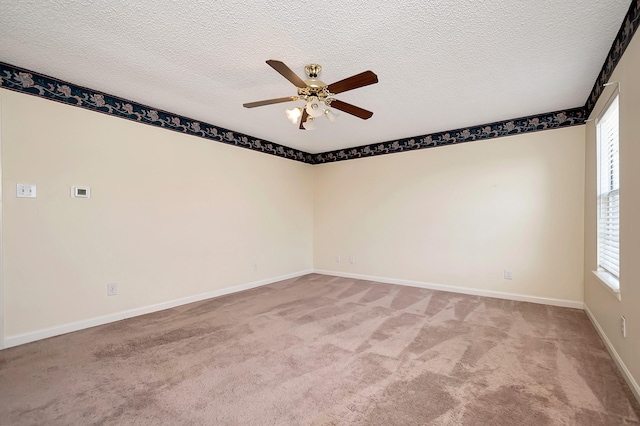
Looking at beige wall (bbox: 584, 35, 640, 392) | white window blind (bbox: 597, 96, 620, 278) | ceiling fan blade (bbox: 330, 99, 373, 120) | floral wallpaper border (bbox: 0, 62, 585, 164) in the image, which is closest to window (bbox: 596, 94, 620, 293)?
white window blind (bbox: 597, 96, 620, 278)

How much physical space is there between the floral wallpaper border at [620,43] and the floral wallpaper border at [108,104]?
408 centimetres

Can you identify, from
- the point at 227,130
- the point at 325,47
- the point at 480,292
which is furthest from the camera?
the point at 227,130

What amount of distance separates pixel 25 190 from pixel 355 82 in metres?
3.02

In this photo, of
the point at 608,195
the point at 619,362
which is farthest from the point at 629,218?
the point at 619,362

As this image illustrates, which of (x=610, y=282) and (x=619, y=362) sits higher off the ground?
(x=610, y=282)

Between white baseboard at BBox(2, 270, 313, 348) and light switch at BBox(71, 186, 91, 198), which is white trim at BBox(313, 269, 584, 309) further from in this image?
light switch at BBox(71, 186, 91, 198)

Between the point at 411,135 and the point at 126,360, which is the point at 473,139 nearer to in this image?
the point at 411,135

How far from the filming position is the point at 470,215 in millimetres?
4051

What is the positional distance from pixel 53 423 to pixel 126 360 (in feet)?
2.21

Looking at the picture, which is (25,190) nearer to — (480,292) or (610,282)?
(610,282)

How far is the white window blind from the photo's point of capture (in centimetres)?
232

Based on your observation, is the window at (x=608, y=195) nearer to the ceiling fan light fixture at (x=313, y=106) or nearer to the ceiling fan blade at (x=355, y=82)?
the ceiling fan blade at (x=355, y=82)

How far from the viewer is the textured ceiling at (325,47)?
1.74 meters

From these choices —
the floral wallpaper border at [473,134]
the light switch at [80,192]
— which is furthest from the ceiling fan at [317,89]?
the floral wallpaper border at [473,134]
